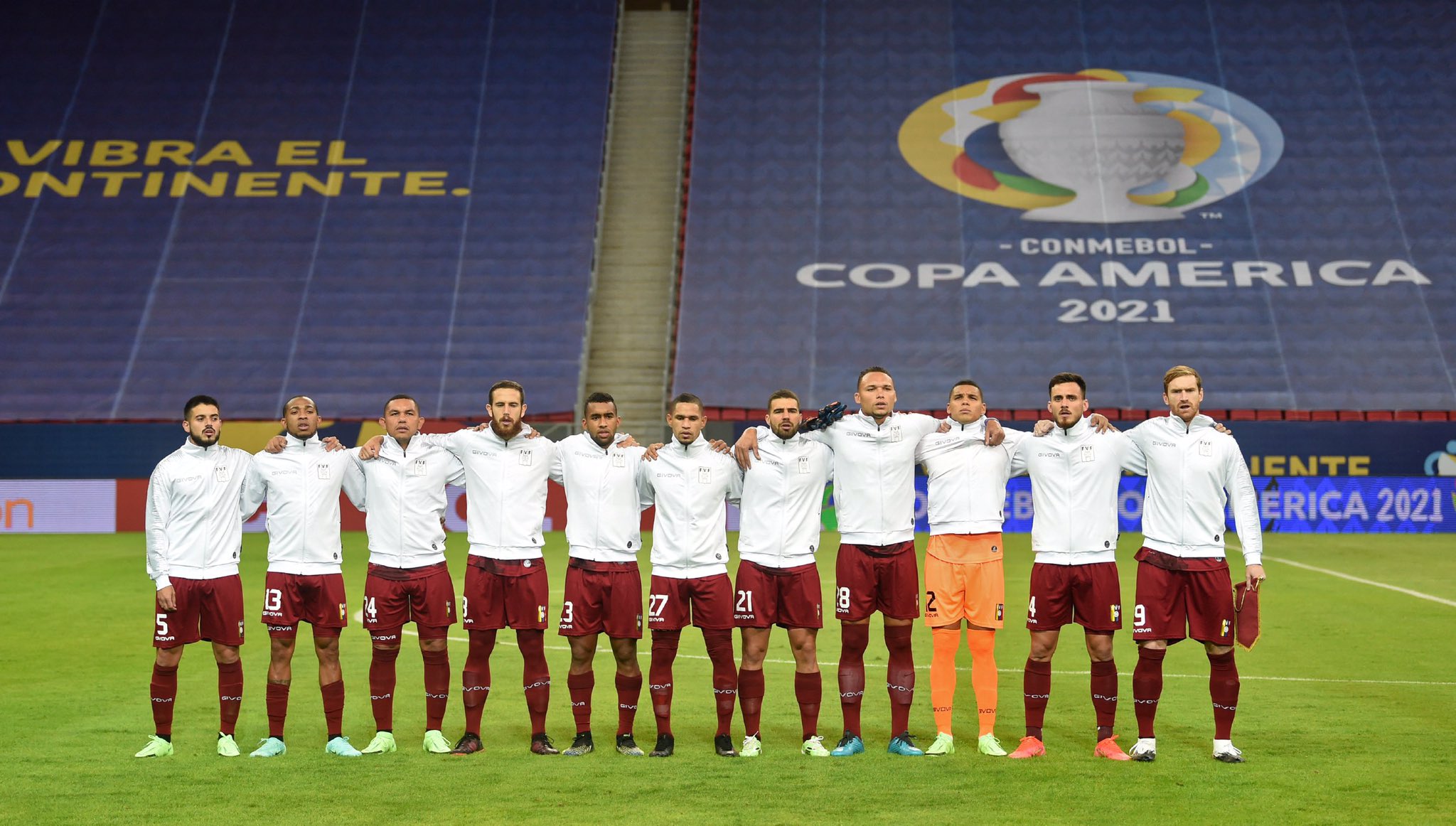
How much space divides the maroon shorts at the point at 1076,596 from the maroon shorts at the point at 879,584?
2.55 feet

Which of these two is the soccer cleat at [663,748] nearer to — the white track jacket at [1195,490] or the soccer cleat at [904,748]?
the soccer cleat at [904,748]

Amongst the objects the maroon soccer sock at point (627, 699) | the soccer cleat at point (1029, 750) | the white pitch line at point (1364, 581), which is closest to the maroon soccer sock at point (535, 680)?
the maroon soccer sock at point (627, 699)

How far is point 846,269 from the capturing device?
29203 mm

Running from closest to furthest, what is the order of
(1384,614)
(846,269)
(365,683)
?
(365,683) → (1384,614) → (846,269)

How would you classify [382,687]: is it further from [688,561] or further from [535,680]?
[688,561]

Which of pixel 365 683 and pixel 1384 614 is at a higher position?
pixel 1384 614

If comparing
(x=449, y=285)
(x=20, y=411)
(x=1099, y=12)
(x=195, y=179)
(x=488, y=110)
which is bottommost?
(x=20, y=411)

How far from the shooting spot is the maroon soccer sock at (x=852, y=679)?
328 inches

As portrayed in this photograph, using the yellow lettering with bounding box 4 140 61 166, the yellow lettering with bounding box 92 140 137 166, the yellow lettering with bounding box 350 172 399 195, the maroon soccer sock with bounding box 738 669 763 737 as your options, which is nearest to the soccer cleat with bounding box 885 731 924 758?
the maroon soccer sock with bounding box 738 669 763 737

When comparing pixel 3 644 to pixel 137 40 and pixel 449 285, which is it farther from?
pixel 137 40

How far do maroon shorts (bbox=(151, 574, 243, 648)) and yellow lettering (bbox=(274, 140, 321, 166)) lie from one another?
82.6 ft

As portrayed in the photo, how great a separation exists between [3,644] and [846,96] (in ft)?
80.9

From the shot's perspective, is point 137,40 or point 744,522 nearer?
point 744,522

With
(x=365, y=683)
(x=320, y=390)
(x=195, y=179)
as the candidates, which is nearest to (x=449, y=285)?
(x=320, y=390)
